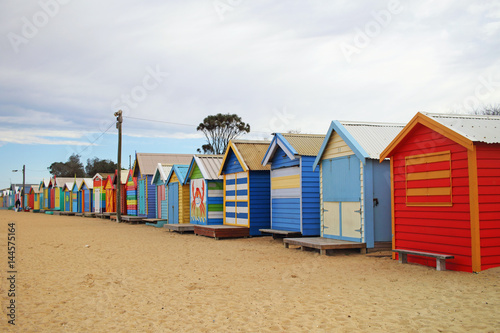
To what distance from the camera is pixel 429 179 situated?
9.84m

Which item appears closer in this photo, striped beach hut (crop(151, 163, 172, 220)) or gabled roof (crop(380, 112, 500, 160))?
gabled roof (crop(380, 112, 500, 160))

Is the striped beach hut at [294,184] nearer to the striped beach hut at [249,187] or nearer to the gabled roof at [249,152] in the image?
the gabled roof at [249,152]

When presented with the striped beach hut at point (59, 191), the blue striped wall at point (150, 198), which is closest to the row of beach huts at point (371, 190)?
the blue striped wall at point (150, 198)

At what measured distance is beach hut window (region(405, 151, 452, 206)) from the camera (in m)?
9.35

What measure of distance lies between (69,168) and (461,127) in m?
116

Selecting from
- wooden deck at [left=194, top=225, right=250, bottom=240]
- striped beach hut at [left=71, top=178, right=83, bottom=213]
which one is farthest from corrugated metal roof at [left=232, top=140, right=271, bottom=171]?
striped beach hut at [left=71, top=178, right=83, bottom=213]

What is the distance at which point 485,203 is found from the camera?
8.68 meters

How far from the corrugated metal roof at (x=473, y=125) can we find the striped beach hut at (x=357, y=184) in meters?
2.40

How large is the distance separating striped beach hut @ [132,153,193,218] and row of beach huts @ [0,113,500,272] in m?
7.41

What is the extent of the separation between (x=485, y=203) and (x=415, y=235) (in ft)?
6.53

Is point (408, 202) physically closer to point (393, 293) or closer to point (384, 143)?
point (384, 143)

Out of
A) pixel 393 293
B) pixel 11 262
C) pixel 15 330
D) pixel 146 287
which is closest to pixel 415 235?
pixel 393 293

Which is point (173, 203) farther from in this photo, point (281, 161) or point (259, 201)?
point (281, 161)

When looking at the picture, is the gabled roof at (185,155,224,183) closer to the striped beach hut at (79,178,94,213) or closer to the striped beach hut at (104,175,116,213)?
the striped beach hut at (104,175,116,213)
